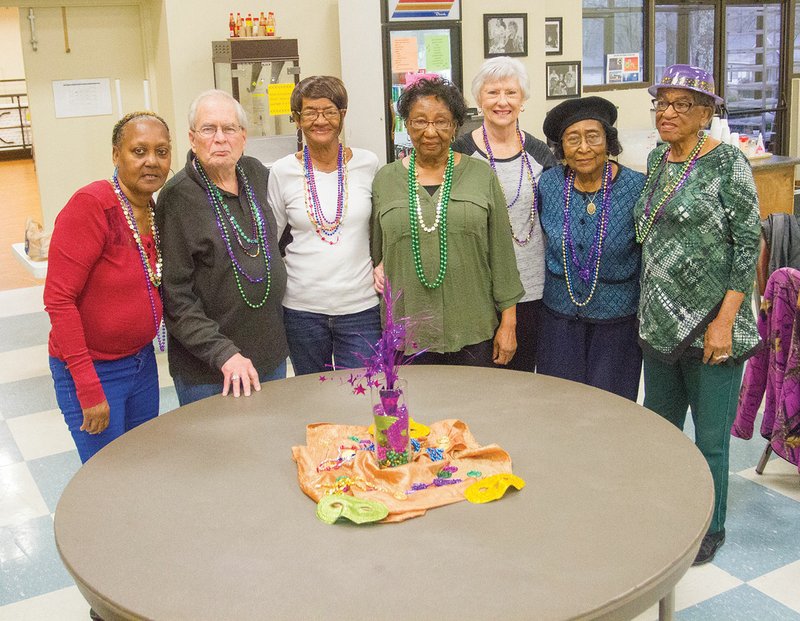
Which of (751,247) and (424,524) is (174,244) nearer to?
(424,524)

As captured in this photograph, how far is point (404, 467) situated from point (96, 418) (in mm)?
952

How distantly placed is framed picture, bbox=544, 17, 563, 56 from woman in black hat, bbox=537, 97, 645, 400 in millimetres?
4535

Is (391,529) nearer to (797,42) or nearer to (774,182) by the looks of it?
(774,182)

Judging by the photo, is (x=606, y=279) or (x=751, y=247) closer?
(x=751, y=247)

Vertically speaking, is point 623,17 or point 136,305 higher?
point 623,17

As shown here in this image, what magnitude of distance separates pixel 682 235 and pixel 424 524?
4.34 feet

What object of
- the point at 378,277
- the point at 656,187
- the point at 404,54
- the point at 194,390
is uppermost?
the point at 404,54

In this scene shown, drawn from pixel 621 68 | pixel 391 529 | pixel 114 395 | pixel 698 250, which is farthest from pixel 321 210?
pixel 621 68

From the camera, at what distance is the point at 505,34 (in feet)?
22.3

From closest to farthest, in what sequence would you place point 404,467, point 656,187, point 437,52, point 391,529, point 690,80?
1. point 391,529
2. point 404,467
3. point 690,80
4. point 656,187
5. point 437,52

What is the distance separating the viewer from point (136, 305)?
2.44m

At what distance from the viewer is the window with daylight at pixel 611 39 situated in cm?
836

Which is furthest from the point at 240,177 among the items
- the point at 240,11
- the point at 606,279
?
the point at 240,11

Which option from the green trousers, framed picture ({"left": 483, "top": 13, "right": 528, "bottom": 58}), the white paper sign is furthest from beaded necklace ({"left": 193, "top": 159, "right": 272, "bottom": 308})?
framed picture ({"left": 483, "top": 13, "right": 528, "bottom": 58})
